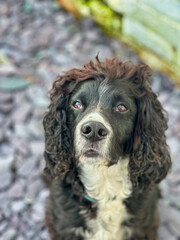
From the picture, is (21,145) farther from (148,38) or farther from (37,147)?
(148,38)

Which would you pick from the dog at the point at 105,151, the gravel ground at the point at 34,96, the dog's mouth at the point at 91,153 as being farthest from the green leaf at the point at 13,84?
the dog's mouth at the point at 91,153

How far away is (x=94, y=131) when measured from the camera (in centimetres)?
251

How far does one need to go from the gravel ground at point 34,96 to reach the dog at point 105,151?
24.9 inches

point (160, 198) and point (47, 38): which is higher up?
point (47, 38)

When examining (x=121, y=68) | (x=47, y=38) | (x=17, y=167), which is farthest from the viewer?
(x=47, y=38)

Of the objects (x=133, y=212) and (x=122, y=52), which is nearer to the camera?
(x=133, y=212)

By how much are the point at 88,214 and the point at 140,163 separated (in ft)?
2.07

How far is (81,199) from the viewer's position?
3189 mm

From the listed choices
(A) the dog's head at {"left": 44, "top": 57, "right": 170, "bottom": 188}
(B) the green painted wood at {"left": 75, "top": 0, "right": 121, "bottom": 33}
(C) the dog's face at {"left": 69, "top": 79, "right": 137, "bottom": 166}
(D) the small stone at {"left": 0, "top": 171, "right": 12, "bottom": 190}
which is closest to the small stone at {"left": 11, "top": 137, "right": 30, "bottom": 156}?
(D) the small stone at {"left": 0, "top": 171, "right": 12, "bottom": 190}

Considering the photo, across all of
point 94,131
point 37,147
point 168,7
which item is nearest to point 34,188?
point 37,147

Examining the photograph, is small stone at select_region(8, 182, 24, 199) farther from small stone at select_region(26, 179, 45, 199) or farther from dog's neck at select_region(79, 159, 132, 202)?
dog's neck at select_region(79, 159, 132, 202)

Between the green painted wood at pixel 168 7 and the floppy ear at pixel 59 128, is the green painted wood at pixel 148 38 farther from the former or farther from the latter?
the floppy ear at pixel 59 128

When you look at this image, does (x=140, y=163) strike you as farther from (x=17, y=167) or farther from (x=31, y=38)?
(x=31, y=38)

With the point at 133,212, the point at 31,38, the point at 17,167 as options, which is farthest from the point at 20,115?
the point at 133,212
